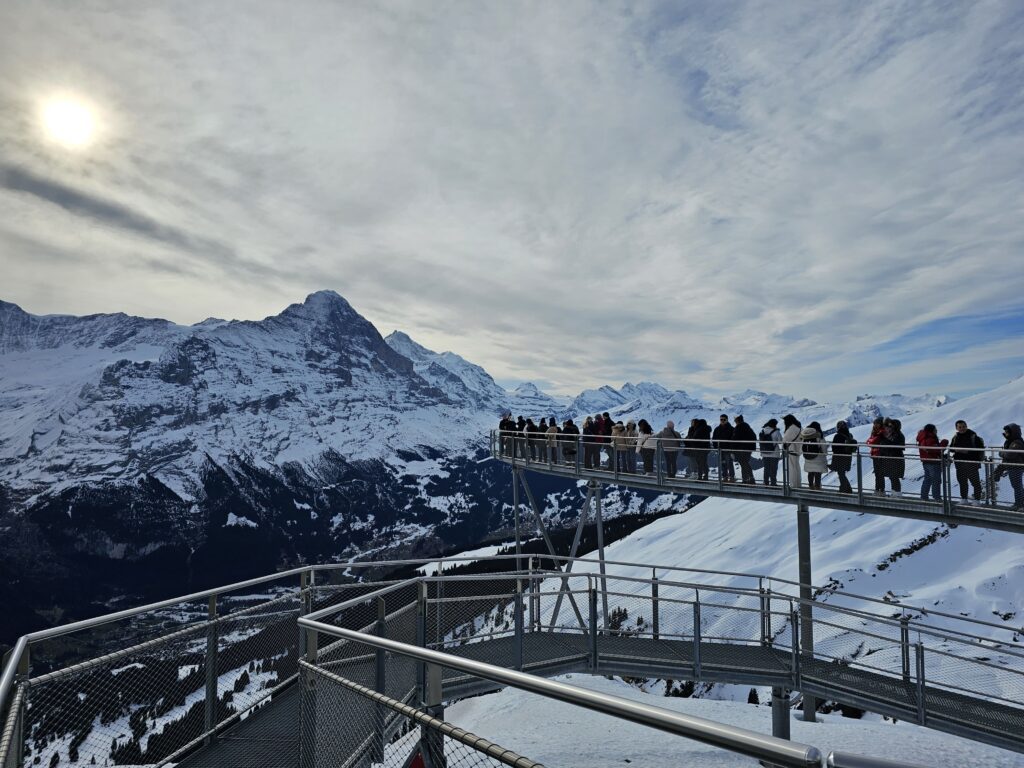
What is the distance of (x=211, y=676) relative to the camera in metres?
6.94

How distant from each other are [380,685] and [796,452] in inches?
464

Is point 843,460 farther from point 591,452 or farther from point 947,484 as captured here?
point 591,452

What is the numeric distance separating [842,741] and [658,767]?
213 inches

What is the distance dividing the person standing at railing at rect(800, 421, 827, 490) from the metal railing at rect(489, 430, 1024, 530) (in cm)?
2

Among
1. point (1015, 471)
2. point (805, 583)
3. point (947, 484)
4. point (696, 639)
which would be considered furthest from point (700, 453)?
point (1015, 471)

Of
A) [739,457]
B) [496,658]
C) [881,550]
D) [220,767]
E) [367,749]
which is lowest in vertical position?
[881,550]

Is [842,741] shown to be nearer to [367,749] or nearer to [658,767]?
[658,767]

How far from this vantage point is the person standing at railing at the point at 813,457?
14.2 m

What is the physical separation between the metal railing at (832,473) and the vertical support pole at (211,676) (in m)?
11.8

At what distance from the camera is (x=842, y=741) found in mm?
15227

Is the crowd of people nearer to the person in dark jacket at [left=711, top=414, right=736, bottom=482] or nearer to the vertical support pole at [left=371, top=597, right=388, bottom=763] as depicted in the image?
the person in dark jacket at [left=711, top=414, right=736, bottom=482]

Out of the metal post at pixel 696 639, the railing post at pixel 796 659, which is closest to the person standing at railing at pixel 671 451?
the railing post at pixel 796 659

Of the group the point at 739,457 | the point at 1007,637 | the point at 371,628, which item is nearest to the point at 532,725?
the point at 739,457

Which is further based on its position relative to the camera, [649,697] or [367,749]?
[649,697]
